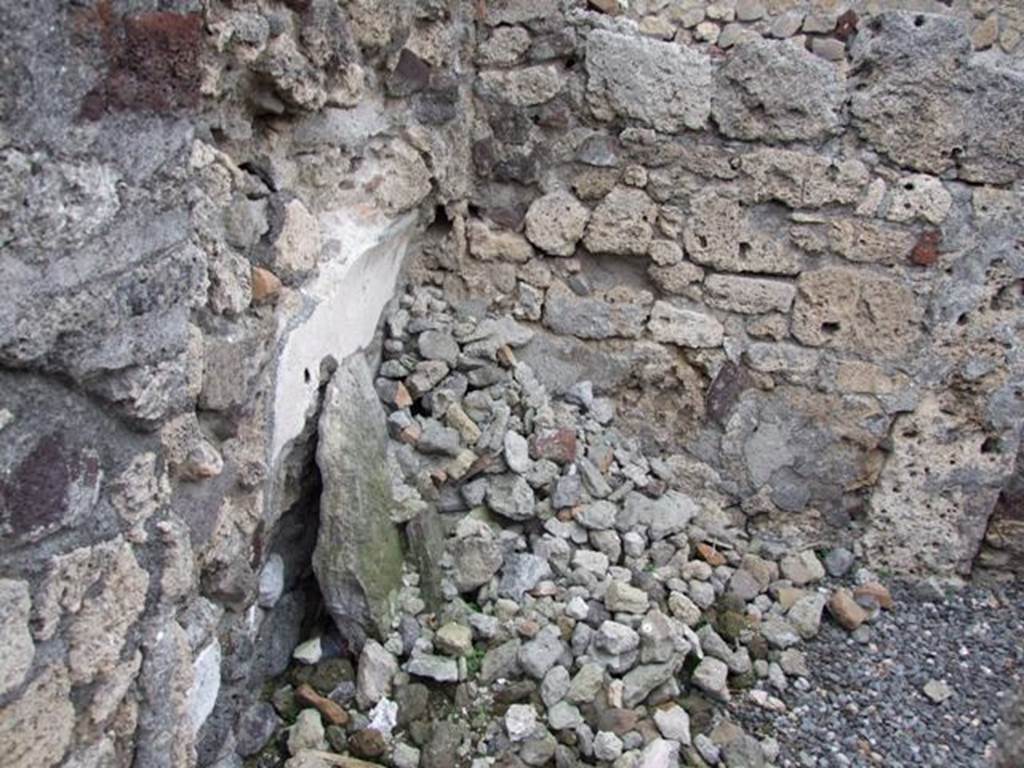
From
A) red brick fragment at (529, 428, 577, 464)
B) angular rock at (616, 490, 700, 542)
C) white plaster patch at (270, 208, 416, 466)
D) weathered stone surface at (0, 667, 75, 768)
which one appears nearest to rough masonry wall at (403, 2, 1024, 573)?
angular rock at (616, 490, 700, 542)

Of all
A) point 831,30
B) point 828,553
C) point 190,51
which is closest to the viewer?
point 190,51

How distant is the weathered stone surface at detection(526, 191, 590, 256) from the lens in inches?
109

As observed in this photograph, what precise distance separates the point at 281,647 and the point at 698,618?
1132 millimetres

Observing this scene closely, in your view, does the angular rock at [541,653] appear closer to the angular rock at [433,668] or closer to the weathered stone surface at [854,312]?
the angular rock at [433,668]

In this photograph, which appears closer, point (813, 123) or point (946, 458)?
point (813, 123)

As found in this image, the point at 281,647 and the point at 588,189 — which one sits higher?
the point at 588,189

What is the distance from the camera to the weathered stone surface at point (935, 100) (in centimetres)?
254

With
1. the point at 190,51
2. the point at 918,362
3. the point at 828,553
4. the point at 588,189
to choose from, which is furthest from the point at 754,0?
the point at 190,51

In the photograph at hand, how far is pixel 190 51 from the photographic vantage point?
1181 mm

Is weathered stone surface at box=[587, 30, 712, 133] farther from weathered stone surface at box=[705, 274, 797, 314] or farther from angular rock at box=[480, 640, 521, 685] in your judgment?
angular rock at box=[480, 640, 521, 685]

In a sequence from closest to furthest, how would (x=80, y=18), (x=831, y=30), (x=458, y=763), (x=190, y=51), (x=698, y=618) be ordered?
(x=80, y=18) < (x=190, y=51) < (x=458, y=763) < (x=698, y=618) < (x=831, y=30)

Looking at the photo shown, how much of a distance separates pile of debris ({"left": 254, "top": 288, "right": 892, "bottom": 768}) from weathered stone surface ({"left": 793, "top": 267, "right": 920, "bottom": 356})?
597mm

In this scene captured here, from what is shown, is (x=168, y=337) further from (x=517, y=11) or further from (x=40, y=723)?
(x=517, y=11)

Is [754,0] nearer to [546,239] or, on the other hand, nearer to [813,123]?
[813,123]
